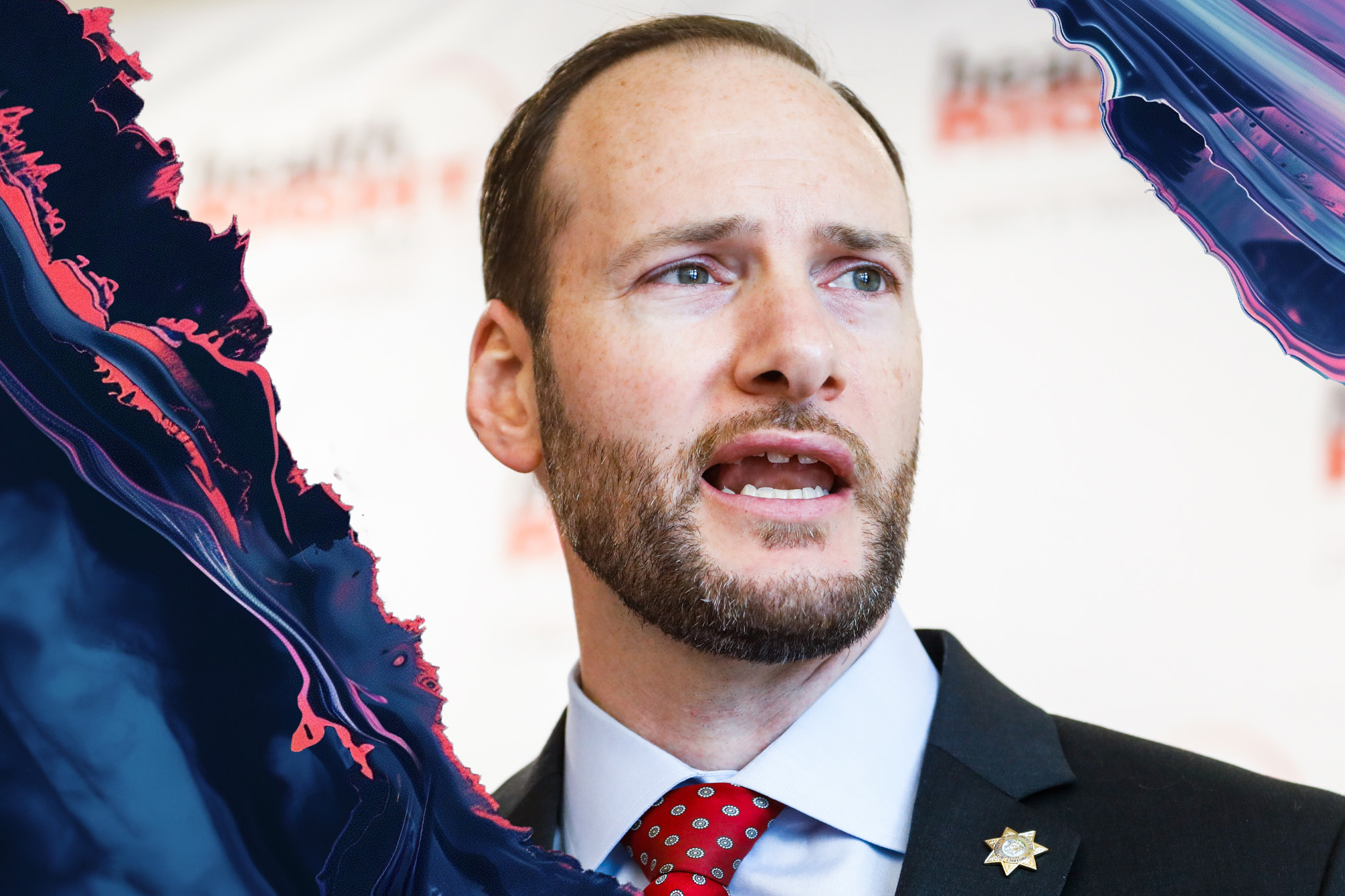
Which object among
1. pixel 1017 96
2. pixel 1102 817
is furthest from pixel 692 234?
pixel 1017 96

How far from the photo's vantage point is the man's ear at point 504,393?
1.56 metres

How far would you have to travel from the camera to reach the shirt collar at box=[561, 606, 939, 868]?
4.39 feet

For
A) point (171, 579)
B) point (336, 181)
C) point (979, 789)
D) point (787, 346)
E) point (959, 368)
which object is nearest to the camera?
point (171, 579)

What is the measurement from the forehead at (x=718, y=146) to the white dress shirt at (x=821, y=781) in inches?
19.4

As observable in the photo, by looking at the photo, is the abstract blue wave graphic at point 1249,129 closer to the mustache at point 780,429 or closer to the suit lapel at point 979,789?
the mustache at point 780,429

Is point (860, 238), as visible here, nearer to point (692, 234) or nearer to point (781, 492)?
point (692, 234)

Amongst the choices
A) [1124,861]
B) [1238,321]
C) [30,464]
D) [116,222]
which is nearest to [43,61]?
[116,222]

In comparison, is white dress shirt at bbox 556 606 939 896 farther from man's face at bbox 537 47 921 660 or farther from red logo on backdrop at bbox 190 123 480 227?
red logo on backdrop at bbox 190 123 480 227

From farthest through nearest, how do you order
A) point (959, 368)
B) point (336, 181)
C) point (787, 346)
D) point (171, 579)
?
1. point (336, 181)
2. point (959, 368)
3. point (787, 346)
4. point (171, 579)

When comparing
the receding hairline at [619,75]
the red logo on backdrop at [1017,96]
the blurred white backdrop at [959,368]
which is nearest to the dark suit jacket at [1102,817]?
the receding hairline at [619,75]

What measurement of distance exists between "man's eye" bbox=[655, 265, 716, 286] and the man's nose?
66mm

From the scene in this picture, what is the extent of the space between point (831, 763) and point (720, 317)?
18.7 inches

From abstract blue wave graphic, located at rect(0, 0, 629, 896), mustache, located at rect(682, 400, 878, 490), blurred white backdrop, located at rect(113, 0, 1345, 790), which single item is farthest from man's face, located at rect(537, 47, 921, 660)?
blurred white backdrop, located at rect(113, 0, 1345, 790)

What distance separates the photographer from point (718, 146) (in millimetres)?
1384
